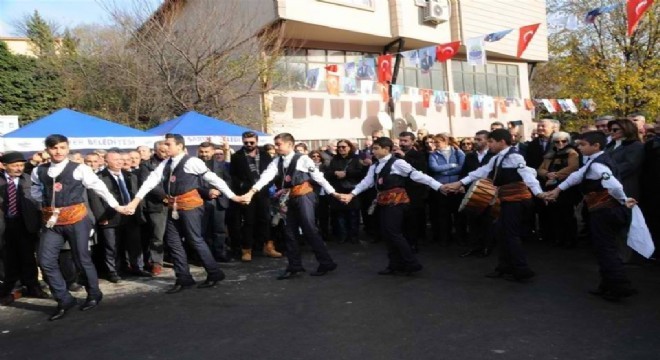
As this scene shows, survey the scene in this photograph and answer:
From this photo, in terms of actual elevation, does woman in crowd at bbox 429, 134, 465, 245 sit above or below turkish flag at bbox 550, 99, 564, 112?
below

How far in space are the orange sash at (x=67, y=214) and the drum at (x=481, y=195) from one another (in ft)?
14.8

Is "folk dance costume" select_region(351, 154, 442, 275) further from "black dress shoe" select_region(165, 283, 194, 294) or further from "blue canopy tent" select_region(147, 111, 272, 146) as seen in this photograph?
"blue canopy tent" select_region(147, 111, 272, 146)

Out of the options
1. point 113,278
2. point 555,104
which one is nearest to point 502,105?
point 555,104

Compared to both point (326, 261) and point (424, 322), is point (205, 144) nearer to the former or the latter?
point (326, 261)

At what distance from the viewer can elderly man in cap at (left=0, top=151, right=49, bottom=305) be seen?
236 inches

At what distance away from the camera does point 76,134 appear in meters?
8.22

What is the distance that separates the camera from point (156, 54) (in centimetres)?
1520

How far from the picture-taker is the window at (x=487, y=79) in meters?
24.2

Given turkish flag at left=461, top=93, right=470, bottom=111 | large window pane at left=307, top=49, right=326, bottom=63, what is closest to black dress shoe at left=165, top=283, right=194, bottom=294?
large window pane at left=307, top=49, right=326, bottom=63

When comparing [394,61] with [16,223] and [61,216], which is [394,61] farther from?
[61,216]

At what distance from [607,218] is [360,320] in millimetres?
2678

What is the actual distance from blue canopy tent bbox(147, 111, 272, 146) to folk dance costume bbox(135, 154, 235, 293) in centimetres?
312

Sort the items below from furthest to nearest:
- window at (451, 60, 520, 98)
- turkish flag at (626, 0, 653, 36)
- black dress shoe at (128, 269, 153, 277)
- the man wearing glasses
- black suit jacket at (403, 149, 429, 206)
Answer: window at (451, 60, 520, 98), turkish flag at (626, 0, 653, 36), black suit jacket at (403, 149, 429, 206), the man wearing glasses, black dress shoe at (128, 269, 153, 277)

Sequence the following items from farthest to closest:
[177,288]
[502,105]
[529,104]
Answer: [529,104], [502,105], [177,288]
